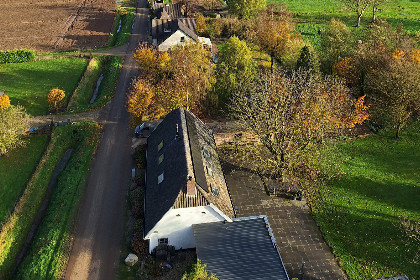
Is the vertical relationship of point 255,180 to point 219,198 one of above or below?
below

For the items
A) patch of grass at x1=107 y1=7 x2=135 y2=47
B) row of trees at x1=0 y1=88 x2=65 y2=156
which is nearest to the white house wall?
patch of grass at x1=107 y1=7 x2=135 y2=47

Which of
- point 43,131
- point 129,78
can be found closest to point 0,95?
point 43,131

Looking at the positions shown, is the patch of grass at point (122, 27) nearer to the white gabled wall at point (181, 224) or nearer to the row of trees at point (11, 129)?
the row of trees at point (11, 129)

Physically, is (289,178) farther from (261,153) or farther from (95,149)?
(95,149)

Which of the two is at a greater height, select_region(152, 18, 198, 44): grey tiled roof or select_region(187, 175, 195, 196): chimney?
select_region(152, 18, 198, 44): grey tiled roof

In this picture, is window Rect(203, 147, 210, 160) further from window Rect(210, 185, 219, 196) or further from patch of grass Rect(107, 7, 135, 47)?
patch of grass Rect(107, 7, 135, 47)

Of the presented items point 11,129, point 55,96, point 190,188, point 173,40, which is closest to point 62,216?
point 11,129
